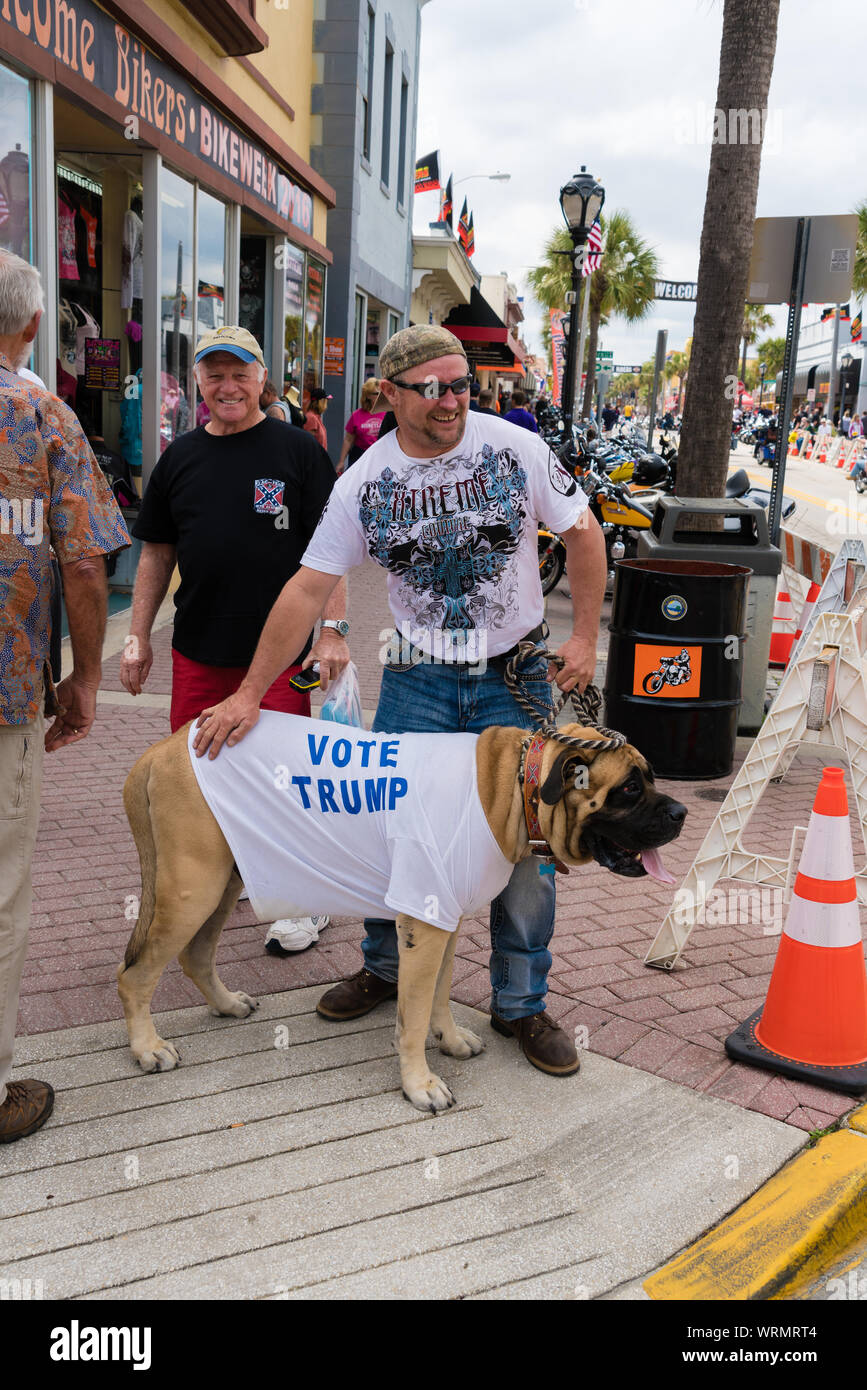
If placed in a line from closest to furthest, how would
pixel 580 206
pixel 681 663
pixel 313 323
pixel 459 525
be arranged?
pixel 459 525 → pixel 681 663 → pixel 580 206 → pixel 313 323

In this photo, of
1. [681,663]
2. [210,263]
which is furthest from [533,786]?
[210,263]

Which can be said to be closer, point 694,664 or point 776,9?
point 694,664

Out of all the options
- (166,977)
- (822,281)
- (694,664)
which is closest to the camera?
(166,977)

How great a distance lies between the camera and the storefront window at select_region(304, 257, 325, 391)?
1552 centimetres

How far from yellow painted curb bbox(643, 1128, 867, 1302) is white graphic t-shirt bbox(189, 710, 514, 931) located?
1.00m

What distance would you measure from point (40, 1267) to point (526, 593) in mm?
2118

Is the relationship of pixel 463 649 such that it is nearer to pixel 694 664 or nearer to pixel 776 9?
pixel 694 664

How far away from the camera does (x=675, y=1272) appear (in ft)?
8.60

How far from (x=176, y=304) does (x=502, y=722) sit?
8205 mm

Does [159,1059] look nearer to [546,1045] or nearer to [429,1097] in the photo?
[429,1097]

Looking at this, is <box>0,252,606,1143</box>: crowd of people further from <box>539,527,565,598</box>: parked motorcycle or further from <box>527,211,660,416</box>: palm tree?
<box>527,211,660,416</box>: palm tree

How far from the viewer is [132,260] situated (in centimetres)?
1018

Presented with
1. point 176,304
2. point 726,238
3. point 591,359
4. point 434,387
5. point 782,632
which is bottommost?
point 782,632

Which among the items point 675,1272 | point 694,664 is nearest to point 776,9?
point 694,664
